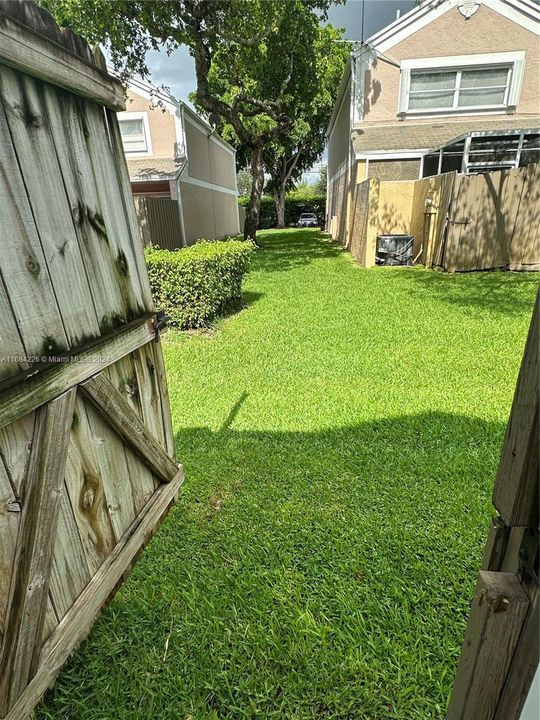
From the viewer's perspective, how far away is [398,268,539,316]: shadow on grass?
677 cm

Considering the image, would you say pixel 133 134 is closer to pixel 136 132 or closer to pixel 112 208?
pixel 136 132

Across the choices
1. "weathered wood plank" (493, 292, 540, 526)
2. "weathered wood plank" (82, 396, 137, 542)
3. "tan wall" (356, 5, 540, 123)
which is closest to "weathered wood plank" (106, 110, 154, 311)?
"weathered wood plank" (82, 396, 137, 542)

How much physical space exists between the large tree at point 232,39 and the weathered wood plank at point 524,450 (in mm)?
15060

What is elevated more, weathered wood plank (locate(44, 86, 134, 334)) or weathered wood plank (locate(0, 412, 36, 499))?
weathered wood plank (locate(44, 86, 134, 334))

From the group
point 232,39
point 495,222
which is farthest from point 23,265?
point 232,39

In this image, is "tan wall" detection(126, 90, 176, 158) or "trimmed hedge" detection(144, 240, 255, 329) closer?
"trimmed hedge" detection(144, 240, 255, 329)

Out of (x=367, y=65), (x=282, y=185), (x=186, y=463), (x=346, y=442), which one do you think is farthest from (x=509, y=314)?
(x=282, y=185)

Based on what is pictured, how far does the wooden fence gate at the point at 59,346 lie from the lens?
1.28 m

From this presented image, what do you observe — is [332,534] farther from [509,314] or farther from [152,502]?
[509,314]

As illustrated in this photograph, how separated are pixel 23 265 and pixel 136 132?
16.8 metres

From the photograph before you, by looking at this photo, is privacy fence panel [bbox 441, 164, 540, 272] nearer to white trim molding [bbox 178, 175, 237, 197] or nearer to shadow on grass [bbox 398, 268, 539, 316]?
shadow on grass [bbox 398, 268, 539, 316]

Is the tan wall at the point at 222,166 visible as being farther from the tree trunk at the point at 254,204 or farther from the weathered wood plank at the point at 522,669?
the weathered wood plank at the point at 522,669

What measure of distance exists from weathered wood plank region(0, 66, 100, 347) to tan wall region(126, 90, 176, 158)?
15666 mm

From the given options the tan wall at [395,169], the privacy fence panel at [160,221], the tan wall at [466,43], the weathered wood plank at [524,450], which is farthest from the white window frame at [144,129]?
the weathered wood plank at [524,450]
